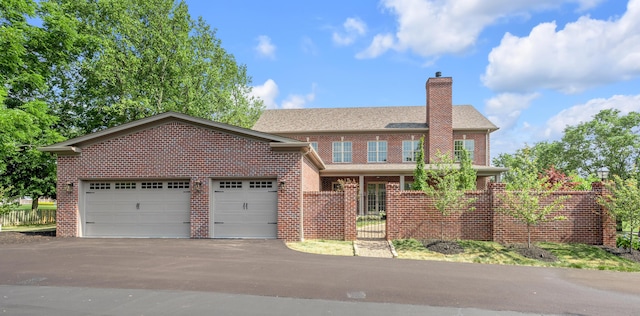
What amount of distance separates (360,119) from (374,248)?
16594mm

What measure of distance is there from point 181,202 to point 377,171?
1295 cm

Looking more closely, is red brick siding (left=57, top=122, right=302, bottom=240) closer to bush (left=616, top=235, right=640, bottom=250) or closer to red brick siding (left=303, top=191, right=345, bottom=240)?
red brick siding (left=303, top=191, right=345, bottom=240)

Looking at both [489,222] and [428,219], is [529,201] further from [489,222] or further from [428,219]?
[428,219]

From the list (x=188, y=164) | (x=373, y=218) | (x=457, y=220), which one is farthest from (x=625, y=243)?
(x=188, y=164)

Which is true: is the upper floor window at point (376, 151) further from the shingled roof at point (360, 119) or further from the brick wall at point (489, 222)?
the brick wall at point (489, 222)

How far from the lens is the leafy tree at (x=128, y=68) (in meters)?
25.3

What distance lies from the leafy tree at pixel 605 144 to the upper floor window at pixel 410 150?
21.9m

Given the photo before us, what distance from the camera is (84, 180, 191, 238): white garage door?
14258 mm

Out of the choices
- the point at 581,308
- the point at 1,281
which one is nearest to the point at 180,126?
the point at 1,281

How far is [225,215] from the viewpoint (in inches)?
554

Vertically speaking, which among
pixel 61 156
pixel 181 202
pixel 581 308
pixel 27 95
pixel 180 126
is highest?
pixel 27 95

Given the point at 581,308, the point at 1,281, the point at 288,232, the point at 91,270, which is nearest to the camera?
the point at 581,308

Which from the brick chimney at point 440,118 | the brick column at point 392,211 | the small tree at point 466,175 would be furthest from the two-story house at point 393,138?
the brick column at point 392,211

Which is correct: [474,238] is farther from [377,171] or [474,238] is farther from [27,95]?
[27,95]
